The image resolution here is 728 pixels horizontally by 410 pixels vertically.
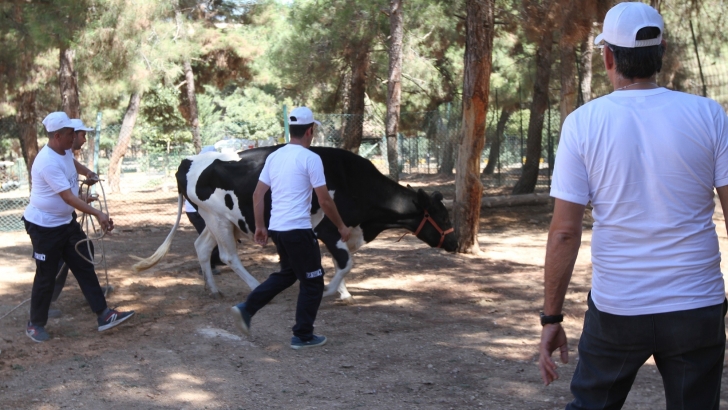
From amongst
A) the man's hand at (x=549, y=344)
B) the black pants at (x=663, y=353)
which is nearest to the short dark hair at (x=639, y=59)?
the black pants at (x=663, y=353)

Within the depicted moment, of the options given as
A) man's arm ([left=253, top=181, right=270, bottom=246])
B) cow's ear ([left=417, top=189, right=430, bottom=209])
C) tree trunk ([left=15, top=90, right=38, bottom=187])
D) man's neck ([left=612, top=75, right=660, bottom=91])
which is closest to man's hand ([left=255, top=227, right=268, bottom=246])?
man's arm ([left=253, top=181, right=270, bottom=246])

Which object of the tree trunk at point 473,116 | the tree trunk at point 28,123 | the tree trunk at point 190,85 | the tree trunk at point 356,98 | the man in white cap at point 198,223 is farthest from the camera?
the tree trunk at point 28,123

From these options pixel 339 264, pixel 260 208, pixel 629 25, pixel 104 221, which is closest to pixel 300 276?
pixel 260 208

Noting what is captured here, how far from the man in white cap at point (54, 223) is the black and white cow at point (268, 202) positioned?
1.47 m

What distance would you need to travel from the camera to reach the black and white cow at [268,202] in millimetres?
7652

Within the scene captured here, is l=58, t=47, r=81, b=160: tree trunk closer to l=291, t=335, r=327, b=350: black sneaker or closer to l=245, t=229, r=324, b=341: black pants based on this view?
l=245, t=229, r=324, b=341: black pants

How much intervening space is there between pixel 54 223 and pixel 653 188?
5.29 metres

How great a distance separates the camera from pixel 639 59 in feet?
8.34

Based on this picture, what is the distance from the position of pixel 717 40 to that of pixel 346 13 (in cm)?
785

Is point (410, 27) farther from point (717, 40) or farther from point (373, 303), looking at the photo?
point (373, 303)

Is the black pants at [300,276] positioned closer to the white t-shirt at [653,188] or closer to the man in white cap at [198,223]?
the man in white cap at [198,223]

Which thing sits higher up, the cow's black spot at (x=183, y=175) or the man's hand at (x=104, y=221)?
the cow's black spot at (x=183, y=175)

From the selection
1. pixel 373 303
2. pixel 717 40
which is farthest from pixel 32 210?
pixel 717 40

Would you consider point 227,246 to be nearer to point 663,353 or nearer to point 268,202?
point 268,202
